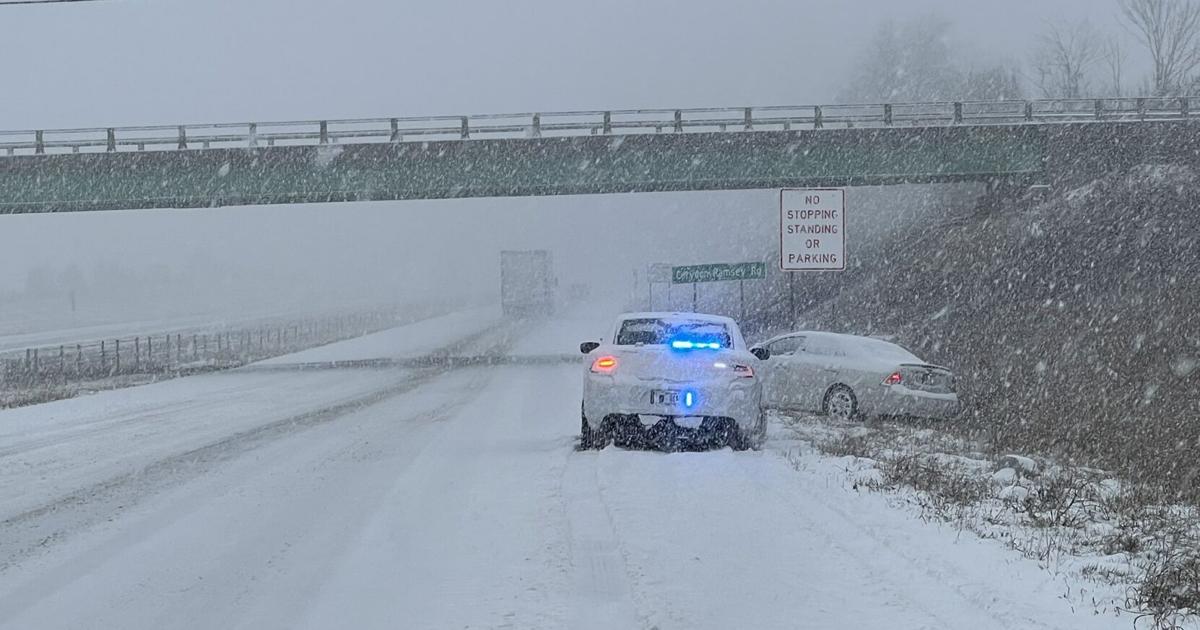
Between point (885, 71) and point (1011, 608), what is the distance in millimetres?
73184

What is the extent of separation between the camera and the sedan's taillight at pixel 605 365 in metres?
12.6

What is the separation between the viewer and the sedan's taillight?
12.6 metres

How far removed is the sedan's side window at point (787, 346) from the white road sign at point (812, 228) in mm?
1315

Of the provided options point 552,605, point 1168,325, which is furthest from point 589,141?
point 552,605

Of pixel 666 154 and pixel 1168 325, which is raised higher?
pixel 666 154

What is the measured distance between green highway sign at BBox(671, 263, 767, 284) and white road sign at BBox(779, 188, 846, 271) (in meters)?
9.94

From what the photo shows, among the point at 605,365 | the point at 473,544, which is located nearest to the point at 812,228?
the point at 605,365

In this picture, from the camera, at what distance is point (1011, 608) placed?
19.3 ft

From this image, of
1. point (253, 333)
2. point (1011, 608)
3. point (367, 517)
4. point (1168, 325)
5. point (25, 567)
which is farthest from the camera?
point (253, 333)

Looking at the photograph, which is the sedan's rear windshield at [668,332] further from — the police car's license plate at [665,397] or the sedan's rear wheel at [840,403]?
the sedan's rear wheel at [840,403]

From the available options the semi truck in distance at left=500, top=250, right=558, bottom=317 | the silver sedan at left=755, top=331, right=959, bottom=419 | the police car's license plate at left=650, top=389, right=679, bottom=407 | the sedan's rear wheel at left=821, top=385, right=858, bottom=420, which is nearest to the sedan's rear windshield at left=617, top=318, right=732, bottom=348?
the police car's license plate at left=650, top=389, right=679, bottom=407

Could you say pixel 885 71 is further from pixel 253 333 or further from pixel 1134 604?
pixel 1134 604

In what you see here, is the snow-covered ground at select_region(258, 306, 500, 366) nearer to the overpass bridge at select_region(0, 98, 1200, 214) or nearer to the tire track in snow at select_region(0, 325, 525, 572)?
the overpass bridge at select_region(0, 98, 1200, 214)

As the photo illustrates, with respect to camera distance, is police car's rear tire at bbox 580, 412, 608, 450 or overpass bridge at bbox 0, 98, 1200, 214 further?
overpass bridge at bbox 0, 98, 1200, 214
